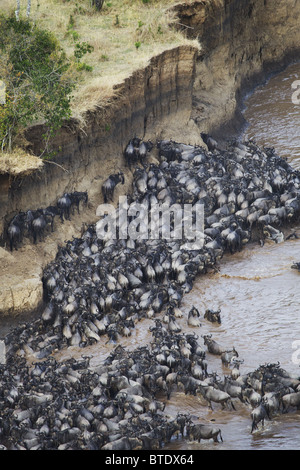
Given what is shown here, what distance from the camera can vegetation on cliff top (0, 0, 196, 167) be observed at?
22.6 m

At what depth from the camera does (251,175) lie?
939 inches

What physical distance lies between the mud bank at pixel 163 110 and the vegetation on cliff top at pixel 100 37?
428mm

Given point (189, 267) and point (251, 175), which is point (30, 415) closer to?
point (189, 267)

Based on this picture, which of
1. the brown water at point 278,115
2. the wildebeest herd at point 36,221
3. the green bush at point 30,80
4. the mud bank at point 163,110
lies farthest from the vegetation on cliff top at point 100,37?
the brown water at point 278,115

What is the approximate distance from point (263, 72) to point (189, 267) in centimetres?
1616

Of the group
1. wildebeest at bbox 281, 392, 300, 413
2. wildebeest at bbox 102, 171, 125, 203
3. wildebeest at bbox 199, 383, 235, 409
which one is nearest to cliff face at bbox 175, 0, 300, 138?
wildebeest at bbox 102, 171, 125, 203

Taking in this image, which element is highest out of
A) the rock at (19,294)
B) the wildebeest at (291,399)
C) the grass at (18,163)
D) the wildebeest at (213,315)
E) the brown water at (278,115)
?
the brown water at (278,115)

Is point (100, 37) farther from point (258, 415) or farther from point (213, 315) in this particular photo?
point (258, 415)

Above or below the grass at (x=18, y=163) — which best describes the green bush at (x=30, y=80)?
above

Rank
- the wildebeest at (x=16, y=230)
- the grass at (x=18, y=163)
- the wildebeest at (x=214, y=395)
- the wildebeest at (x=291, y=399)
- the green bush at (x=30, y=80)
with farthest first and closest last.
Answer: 1. the green bush at (x=30, y=80)
2. the wildebeest at (x=16, y=230)
3. the grass at (x=18, y=163)
4. the wildebeest at (x=214, y=395)
5. the wildebeest at (x=291, y=399)

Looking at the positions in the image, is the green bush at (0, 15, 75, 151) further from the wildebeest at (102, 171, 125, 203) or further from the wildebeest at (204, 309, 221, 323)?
the wildebeest at (204, 309, 221, 323)

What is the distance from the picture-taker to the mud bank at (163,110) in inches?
776

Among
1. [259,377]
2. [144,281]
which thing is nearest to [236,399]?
[259,377]

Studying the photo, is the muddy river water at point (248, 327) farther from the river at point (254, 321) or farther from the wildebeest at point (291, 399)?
the wildebeest at point (291, 399)
